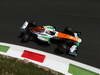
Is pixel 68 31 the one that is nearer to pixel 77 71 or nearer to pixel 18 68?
pixel 77 71

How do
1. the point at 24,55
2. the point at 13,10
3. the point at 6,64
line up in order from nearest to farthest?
the point at 6,64, the point at 24,55, the point at 13,10

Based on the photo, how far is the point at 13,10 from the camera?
13.6 m

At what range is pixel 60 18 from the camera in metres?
13.2

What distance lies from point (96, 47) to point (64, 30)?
5.26 ft

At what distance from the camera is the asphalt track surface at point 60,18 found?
11414mm

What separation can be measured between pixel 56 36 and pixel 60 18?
2.10 metres

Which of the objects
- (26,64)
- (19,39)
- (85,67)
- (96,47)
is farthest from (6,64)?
(96,47)

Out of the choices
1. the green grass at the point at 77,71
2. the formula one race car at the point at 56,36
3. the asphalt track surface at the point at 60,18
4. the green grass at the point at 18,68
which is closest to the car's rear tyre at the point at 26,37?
the formula one race car at the point at 56,36

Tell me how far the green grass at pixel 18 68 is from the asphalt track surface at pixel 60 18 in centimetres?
144

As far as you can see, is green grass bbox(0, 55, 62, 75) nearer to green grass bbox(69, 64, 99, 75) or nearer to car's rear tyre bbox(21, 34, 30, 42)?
green grass bbox(69, 64, 99, 75)

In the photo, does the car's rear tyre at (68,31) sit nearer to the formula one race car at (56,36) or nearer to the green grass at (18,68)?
the formula one race car at (56,36)

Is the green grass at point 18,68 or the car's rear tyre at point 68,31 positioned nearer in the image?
the green grass at point 18,68

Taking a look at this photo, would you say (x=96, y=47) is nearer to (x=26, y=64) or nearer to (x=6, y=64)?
(x=26, y=64)

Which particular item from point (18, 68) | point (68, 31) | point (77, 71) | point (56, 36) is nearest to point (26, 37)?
point (56, 36)
